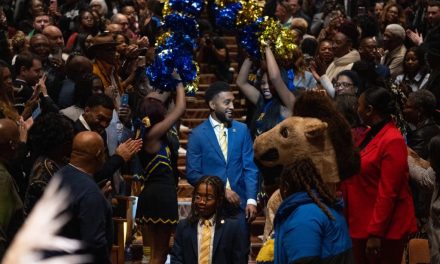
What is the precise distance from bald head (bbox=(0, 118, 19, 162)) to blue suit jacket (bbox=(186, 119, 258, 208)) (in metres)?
2.71

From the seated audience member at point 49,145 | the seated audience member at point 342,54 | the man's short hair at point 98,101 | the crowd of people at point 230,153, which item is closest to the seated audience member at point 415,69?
the crowd of people at point 230,153

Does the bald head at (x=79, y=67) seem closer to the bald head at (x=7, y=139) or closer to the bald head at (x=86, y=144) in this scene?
the bald head at (x=7, y=139)

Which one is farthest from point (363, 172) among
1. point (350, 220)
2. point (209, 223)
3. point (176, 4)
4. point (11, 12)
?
point (11, 12)

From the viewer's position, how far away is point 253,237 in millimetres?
9516

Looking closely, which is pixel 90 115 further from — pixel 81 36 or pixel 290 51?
pixel 81 36

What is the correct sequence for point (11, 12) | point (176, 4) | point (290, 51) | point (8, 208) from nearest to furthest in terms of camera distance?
point (8, 208) < point (176, 4) < point (290, 51) < point (11, 12)

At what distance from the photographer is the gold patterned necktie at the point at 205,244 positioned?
244 inches

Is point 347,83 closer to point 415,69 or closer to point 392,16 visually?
point 415,69

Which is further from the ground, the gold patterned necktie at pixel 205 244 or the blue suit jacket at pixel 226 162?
the blue suit jacket at pixel 226 162

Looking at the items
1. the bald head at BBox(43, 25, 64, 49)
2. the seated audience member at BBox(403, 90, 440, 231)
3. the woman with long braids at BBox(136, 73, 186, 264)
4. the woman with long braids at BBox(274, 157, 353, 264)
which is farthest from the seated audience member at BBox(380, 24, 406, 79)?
the woman with long braids at BBox(274, 157, 353, 264)

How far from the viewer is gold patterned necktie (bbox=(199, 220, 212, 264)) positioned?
20.4ft

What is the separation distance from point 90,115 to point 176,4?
52.2 inches

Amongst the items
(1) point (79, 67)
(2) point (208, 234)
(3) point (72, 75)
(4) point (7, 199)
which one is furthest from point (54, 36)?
(4) point (7, 199)

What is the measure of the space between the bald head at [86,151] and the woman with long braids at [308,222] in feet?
3.34
